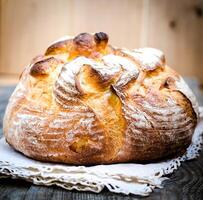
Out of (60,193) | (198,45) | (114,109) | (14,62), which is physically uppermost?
(114,109)

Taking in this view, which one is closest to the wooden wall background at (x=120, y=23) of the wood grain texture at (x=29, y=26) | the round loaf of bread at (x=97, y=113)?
the wood grain texture at (x=29, y=26)

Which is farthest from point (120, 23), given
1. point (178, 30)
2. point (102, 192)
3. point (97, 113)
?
point (102, 192)

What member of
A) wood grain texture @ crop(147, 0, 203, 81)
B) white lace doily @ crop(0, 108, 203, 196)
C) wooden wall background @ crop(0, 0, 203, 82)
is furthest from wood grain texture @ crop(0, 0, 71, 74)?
white lace doily @ crop(0, 108, 203, 196)

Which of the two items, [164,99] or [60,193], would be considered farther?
[164,99]

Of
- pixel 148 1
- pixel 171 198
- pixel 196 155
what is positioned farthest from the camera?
pixel 148 1

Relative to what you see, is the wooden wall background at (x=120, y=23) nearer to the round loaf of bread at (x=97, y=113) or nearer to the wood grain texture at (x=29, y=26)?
the wood grain texture at (x=29, y=26)

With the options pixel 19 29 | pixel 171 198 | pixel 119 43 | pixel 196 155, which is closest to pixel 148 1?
pixel 119 43

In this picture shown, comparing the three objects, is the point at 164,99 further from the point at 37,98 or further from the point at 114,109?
the point at 37,98
